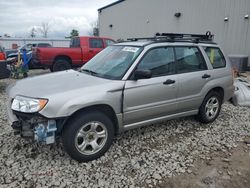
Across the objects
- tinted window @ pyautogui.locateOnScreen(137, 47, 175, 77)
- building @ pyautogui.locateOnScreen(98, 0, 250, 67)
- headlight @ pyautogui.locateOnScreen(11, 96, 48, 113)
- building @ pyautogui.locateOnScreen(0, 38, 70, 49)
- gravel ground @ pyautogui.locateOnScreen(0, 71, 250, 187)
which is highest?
building @ pyautogui.locateOnScreen(98, 0, 250, 67)

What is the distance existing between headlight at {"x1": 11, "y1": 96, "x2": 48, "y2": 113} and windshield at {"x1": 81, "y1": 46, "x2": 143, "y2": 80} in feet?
3.65

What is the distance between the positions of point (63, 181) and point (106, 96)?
1241 millimetres

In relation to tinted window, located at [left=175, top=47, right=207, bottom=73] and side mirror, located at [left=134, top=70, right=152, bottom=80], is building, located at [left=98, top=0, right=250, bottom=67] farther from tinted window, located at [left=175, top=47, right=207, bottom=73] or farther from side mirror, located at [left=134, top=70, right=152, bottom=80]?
side mirror, located at [left=134, top=70, right=152, bottom=80]

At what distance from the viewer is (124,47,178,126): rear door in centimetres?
371

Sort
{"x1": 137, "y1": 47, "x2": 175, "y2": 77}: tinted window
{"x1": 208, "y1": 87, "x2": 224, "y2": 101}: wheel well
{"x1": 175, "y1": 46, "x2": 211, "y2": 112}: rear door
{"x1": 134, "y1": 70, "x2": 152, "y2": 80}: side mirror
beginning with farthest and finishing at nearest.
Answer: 1. {"x1": 208, "y1": 87, "x2": 224, "y2": 101}: wheel well
2. {"x1": 175, "y1": 46, "x2": 211, "y2": 112}: rear door
3. {"x1": 137, "y1": 47, "x2": 175, "y2": 77}: tinted window
4. {"x1": 134, "y1": 70, "x2": 152, "y2": 80}: side mirror

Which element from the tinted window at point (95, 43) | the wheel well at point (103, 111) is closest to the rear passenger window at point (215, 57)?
the wheel well at point (103, 111)

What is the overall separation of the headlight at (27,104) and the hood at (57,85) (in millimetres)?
76

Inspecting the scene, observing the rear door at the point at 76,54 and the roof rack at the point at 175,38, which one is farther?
the rear door at the point at 76,54

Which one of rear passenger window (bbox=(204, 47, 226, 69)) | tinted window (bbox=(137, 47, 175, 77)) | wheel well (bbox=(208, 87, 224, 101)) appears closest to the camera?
tinted window (bbox=(137, 47, 175, 77))

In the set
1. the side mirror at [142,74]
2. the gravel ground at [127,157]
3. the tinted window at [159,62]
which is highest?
the tinted window at [159,62]

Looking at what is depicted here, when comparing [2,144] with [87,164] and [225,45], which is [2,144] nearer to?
[87,164]

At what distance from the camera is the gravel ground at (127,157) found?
3.12 m

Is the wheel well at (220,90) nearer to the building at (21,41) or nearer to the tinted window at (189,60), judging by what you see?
the tinted window at (189,60)

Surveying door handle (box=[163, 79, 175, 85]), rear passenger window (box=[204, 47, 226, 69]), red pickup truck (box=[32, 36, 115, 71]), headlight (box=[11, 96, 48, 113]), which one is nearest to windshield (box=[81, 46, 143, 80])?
door handle (box=[163, 79, 175, 85])
